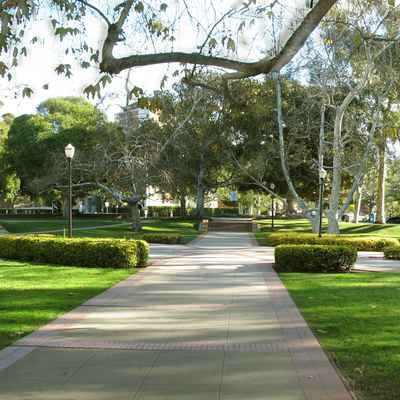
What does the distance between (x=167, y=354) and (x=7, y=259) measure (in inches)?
503

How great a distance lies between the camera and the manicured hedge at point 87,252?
16078mm

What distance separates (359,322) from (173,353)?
3284 mm

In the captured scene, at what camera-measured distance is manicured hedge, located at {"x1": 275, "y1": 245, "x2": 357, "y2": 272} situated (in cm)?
1547

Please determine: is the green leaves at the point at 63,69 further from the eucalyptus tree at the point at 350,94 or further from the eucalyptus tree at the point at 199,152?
the eucalyptus tree at the point at 199,152

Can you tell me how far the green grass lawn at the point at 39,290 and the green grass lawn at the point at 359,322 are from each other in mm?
4106

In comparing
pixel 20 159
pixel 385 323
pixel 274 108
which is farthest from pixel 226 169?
pixel 385 323

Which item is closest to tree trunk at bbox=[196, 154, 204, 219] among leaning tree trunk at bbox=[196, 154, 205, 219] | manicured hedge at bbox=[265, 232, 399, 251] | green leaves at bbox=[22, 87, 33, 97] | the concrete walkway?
leaning tree trunk at bbox=[196, 154, 205, 219]

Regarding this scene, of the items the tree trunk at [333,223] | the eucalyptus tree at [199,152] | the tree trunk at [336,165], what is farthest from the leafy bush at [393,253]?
the eucalyptus tree at [199,152]

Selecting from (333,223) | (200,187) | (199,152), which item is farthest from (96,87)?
(200,187)

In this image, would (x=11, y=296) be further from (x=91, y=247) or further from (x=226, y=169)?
(x=226, y=169)

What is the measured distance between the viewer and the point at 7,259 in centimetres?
1775

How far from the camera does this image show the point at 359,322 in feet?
27.1

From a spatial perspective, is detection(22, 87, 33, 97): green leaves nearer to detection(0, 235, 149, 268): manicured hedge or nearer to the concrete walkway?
the concrete walkway

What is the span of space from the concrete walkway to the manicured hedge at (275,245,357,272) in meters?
4.75
